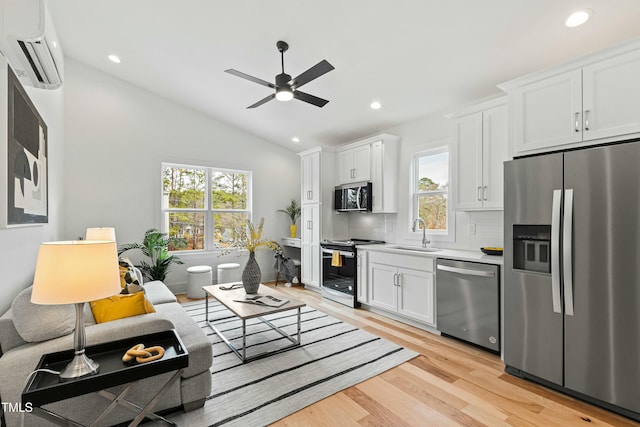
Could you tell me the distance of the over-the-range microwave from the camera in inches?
177

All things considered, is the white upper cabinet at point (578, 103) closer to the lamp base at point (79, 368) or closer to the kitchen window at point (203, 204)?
the lamp base at point (79, 368)

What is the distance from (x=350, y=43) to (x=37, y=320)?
127 inches

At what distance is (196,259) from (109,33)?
3426 mm

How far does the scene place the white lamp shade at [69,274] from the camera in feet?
4.34

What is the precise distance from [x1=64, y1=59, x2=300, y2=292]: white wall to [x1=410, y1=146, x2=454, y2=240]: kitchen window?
3234mm

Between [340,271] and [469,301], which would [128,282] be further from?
[469,301]

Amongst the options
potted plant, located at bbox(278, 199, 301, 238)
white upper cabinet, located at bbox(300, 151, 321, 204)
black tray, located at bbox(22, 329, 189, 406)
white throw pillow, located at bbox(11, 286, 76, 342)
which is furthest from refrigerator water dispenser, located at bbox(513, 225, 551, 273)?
potted plant, located at bbox(278, 199, 301, 238)

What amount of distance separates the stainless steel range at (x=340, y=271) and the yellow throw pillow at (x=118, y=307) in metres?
2.69

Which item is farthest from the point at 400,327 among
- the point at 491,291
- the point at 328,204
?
the point at 328,204

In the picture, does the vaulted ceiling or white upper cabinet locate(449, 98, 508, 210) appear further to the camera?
white upper cabinet locate(449, 98, 508, 210)

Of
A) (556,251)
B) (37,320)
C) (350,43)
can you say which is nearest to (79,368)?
(37,320)

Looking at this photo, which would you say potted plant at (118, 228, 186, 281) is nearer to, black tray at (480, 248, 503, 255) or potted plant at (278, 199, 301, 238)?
potted plant at (278, 199, 301, 238)

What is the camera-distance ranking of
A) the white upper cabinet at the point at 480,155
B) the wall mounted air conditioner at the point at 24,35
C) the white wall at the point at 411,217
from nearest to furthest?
the wall mounted air conditioner at the point at 24,35, the white upper cabinet at the point at 480,155, the white wall at the point at 411,217

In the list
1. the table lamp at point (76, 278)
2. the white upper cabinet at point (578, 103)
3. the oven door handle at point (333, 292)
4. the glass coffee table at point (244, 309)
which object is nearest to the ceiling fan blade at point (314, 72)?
the white upper cabinet at point (578, 103)
